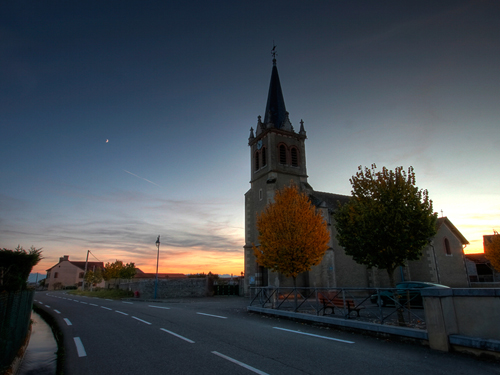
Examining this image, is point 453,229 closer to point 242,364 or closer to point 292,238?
point 292,238

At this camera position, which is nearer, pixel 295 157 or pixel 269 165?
pixel 269 165

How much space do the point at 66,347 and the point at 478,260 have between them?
55.6 metres

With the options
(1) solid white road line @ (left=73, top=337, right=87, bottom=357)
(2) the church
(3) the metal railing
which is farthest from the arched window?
(1) solid white road line @ (left=73, top=337, right=87, bottom=357)

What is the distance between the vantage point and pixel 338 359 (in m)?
6.49

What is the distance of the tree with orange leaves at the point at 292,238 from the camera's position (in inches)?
669

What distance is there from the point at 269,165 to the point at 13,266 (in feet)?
75.3

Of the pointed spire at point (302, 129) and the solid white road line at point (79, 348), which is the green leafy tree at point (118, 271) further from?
the solid white road line at point (79, 348)

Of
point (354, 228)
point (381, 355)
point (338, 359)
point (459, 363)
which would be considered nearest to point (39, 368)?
point (338, 359)

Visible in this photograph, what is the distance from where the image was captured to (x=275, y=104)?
113 feet

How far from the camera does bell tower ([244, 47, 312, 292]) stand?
28422 mm

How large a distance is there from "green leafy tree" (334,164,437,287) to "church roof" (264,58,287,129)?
66.5ft

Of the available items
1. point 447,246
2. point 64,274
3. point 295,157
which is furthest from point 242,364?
point 64,274

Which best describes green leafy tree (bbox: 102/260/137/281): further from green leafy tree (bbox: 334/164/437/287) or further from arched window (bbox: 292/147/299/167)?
green leafy tree (bbox: 334/164/437/287)

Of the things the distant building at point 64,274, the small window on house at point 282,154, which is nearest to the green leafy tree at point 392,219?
the small window on house at point 282,154
